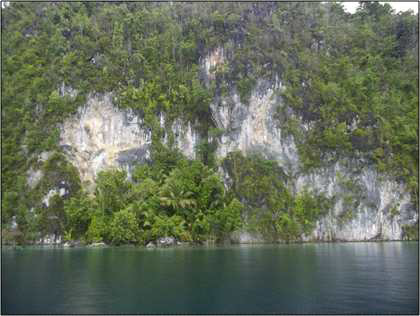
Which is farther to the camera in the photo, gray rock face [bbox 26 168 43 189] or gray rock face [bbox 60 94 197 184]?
gray rock face [bbox 60 94 197 184]

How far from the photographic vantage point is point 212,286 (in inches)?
666

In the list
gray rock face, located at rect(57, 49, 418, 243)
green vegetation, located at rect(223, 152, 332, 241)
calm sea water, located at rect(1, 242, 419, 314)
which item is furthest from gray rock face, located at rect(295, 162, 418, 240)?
calm sea water, located at rect(1, 242, 419, 314)

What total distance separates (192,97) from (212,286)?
3562 centimetres

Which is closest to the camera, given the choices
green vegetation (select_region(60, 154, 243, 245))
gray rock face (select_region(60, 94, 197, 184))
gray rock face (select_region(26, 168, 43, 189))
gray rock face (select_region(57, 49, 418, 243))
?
green vegetation (select_region(60, 154, 243, 245))

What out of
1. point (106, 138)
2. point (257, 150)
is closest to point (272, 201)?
point (257, 150)

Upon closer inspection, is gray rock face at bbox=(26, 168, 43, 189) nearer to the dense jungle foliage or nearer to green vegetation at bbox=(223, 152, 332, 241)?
the dense jungle foliage

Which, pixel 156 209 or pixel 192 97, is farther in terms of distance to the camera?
pixel 192 97

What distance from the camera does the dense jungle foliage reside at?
43406mm

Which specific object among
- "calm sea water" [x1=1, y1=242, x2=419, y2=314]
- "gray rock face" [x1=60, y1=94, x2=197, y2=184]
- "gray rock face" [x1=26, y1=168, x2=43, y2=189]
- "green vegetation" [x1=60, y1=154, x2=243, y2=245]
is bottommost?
"calm sea water" [x1=1, y1=242, x2=419, y2=314]

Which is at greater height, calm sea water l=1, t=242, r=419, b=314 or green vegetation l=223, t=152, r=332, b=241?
green vegetation l=223, t=152, r=332, b=241

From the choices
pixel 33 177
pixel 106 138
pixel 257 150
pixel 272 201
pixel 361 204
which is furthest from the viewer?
pixel 106 138

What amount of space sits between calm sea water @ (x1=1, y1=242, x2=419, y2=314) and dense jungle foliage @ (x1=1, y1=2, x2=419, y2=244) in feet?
59.0

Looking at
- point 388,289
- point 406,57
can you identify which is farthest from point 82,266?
point 406,57

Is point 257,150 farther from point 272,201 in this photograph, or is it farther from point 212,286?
point 212,286
